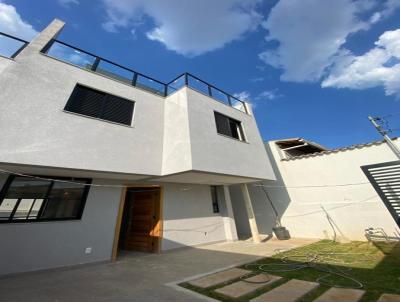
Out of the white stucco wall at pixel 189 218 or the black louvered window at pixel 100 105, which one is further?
the white stucco wall at pixel 189 218

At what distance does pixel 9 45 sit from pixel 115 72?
2.54 metres

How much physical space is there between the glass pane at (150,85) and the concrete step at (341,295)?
7.16m

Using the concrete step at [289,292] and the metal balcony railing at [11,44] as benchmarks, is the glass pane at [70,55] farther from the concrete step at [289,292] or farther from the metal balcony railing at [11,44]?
the concrete step at [289,292]

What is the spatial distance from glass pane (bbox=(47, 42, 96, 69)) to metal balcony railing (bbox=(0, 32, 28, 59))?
0.56 metres

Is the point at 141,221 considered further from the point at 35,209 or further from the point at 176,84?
the point at 176,84

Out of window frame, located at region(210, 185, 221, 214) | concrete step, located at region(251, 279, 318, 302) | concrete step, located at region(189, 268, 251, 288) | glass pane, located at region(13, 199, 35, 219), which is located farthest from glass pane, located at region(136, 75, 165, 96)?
concrete step, located at region(251, 279, 318, 302)

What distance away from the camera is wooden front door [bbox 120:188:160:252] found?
6562mm

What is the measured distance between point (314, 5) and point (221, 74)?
4304mm

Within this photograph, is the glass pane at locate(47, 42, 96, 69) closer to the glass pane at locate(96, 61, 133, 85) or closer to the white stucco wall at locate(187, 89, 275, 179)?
the glass pane at locate(96, 61, 133, 85)

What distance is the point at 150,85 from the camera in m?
6.87

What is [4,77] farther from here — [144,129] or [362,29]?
[362,29]

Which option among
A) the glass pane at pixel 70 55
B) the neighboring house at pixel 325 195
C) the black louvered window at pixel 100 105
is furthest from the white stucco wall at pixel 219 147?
the glass pane at pixel 70 55

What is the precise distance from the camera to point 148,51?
7441 millimetres

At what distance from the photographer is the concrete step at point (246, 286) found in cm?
269
